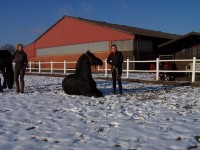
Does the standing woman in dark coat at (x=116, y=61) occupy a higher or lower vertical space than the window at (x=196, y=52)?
lower

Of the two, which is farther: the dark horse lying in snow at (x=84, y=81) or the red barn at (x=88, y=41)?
the red barn at (x=88, y=41)

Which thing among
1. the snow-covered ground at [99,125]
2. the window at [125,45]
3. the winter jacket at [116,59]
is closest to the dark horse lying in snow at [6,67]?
the winter jacket at [116,59]

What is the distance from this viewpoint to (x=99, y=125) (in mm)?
5520

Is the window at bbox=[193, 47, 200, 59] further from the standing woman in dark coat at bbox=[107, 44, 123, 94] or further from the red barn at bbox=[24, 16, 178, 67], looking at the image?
the standing woman in dark coat at bbox=[107, 44, 123, 94]

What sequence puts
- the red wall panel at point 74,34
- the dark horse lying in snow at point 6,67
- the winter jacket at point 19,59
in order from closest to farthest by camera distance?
1. the winter jacket at point 19,59
2. the dark horse lying in snow at point 6,67
3. the red wall panel at point 74,34

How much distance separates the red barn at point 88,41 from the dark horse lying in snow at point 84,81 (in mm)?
24939

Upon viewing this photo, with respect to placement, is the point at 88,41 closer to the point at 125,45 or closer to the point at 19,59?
the point at 125,45

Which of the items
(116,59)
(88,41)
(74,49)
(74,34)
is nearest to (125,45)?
(88,41)

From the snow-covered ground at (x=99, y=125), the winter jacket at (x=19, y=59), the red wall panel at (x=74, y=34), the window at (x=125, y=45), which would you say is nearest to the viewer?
the snow-covered ground at (x=99, y=125)

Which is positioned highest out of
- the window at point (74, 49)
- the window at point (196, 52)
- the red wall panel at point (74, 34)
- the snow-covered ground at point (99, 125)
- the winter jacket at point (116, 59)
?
the red wall panel at point (74, 34)

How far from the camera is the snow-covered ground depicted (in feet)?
14.5

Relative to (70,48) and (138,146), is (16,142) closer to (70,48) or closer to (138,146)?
(138,146)

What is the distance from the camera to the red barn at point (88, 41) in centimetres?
3544

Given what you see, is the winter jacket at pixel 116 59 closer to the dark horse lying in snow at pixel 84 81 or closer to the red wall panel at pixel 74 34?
the dark horse lying in snow at pixel 84 81
